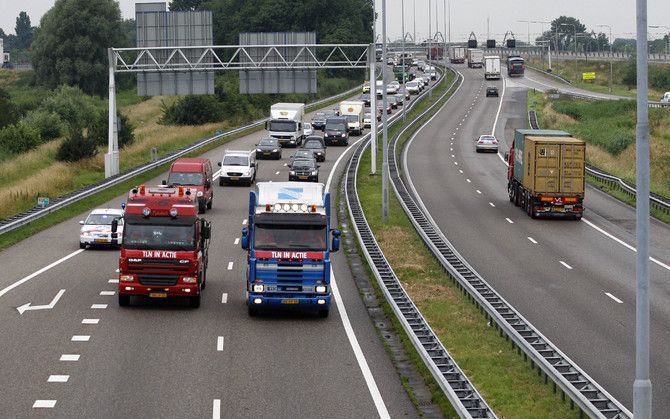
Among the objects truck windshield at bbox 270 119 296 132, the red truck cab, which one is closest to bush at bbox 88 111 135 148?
truck windshield at bbox 270 119 296 132

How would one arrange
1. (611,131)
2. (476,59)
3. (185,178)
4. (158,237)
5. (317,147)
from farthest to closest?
1. (476,59)
2. (611,131)
3. (317,147)
4. (185,178)
5. (158,237)

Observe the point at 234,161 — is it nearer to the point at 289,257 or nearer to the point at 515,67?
the point at 289,257

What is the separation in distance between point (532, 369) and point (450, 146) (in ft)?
221

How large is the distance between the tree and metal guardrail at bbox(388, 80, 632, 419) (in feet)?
335

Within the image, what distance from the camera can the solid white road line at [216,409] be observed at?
20.3 meters

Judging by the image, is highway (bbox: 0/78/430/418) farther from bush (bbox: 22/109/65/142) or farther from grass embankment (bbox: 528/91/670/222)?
bush (bbox: 22/109/65/142)

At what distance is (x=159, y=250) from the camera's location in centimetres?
2936

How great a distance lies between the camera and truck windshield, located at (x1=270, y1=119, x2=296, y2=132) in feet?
283

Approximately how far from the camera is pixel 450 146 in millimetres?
90375

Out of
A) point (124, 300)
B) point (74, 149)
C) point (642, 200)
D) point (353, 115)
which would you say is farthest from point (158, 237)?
point (353, 115)

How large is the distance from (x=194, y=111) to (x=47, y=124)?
13.4 metres

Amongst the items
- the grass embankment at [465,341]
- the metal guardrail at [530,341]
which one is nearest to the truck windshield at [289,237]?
the grass embankment at [465,341]

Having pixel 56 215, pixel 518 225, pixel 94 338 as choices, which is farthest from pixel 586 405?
pixel 56 215

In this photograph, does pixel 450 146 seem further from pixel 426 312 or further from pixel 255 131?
pixel 426 312
